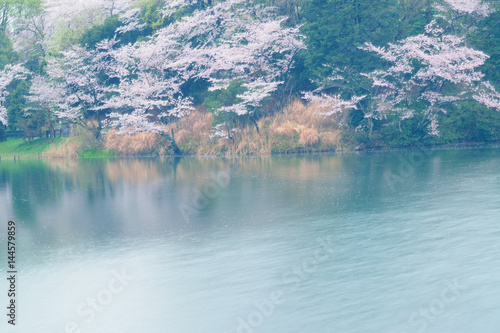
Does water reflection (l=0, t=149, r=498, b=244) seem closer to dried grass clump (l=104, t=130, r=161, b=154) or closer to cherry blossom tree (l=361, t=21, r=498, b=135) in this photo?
cherry blossom tree (l=361, t=21, r=498, b=135)

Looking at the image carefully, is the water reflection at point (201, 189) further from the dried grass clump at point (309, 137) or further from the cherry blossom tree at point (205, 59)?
the cherry blossom tree at point (205, 59)

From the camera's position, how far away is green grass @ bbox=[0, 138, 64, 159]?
141ft

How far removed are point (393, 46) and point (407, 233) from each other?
767 inches

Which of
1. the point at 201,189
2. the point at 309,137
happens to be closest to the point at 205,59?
the point at 309,137

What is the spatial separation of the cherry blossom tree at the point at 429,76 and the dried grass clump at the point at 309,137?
374 cm

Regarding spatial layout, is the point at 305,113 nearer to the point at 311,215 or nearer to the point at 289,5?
the point at 289,5

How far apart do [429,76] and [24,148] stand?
109ft

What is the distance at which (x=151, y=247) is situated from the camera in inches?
428

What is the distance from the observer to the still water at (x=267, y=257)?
7.48 metres

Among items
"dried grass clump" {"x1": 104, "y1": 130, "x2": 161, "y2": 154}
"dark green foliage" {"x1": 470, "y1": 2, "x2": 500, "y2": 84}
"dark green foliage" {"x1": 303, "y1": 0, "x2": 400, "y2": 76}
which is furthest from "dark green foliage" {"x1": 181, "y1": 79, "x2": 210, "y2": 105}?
"dark green foliage" {"x1": 470, "y1": 2, "x2": 500, "y2": 84}

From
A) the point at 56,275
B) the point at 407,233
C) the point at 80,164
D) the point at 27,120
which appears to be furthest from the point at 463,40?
the point at 27,120

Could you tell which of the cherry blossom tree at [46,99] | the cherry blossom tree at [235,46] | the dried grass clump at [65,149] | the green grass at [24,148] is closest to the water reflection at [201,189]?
the cherry blossom tree at [235,46]

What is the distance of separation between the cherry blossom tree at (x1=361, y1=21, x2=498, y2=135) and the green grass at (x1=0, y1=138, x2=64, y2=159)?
26788mm

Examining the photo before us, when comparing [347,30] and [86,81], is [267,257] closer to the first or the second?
[347,30]
